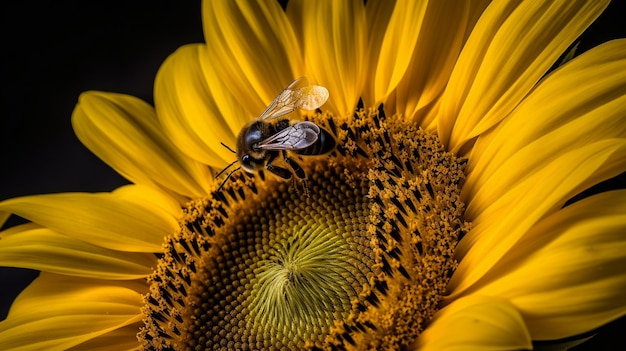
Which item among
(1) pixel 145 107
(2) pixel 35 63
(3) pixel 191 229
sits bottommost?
(3) pixel 191 229

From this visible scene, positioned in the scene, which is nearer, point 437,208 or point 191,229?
point 437,208

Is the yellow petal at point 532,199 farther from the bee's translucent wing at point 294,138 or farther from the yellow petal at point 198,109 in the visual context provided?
the yellow petal at point 198,109

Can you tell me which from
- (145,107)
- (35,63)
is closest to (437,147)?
(145,107)

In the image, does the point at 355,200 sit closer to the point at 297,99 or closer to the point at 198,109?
the point at 297,99

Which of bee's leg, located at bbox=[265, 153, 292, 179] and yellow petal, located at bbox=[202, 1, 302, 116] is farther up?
yellow petal, located at bbox=[202, 1, 302, 116]

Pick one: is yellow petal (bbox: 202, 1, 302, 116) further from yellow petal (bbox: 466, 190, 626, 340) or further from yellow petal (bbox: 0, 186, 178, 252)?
yellow petal (bbox: 466, 190, 626, 340)

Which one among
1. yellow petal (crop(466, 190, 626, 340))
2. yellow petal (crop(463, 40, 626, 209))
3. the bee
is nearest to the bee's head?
the bee

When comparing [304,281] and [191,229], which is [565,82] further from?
[191,229]
